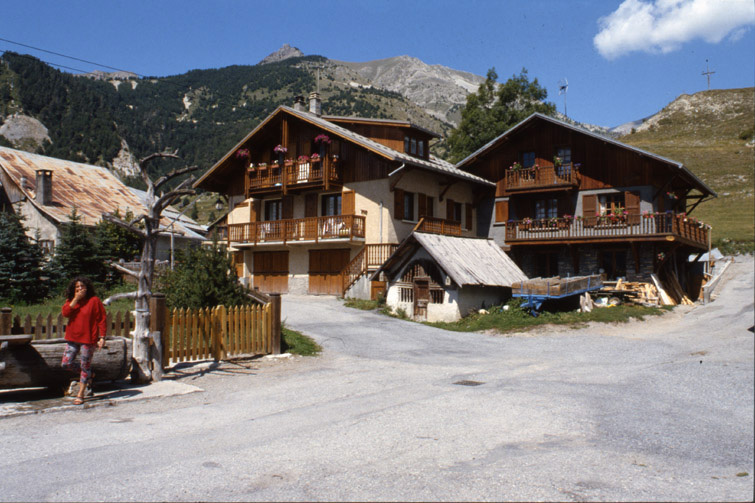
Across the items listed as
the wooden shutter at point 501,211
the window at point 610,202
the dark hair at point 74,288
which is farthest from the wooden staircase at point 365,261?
the dark hair at point 74,288

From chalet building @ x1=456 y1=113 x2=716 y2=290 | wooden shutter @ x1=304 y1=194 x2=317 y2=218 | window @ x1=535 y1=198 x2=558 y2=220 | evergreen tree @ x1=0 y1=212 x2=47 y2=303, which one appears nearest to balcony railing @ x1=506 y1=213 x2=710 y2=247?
chalet building @ x1=456 y1=113 x2=716 y2=290

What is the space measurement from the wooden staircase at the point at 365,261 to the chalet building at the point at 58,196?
9.51 meters

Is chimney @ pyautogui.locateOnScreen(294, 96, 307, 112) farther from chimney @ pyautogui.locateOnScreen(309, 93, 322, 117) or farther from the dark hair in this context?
the dark hair

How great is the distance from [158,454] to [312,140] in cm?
2731

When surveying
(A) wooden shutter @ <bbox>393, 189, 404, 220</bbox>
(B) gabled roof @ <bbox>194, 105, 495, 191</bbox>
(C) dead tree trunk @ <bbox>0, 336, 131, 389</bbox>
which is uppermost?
(B) gabled roof @ <bbox>194, 105, 495, 191</bbox>

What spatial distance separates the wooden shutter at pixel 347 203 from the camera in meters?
30.1

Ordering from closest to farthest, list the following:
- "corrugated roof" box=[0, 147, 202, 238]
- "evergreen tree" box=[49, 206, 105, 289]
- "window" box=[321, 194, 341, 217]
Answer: "evergreen tree" box=[49, 206, 105, 289] < "window" box=[321, 194, 341, 217] < "corrugated roof" box=[0, 147, 202, 238]

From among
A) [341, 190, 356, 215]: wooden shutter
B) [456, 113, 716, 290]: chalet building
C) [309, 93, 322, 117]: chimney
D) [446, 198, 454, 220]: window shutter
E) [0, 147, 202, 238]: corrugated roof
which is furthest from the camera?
[309, 93, 322, 117]: chimney

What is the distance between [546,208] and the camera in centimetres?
3180

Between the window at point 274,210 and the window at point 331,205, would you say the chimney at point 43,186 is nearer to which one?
the window at point 274,210

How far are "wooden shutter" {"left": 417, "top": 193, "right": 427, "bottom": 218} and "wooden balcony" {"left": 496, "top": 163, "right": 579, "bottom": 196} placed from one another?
4760 mm

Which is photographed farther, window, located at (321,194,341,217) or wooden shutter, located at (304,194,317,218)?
wooden shutter, located at (304,194,317,218)

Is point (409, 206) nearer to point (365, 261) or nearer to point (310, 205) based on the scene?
point (365, 261)

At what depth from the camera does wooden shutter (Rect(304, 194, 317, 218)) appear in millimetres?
32094
